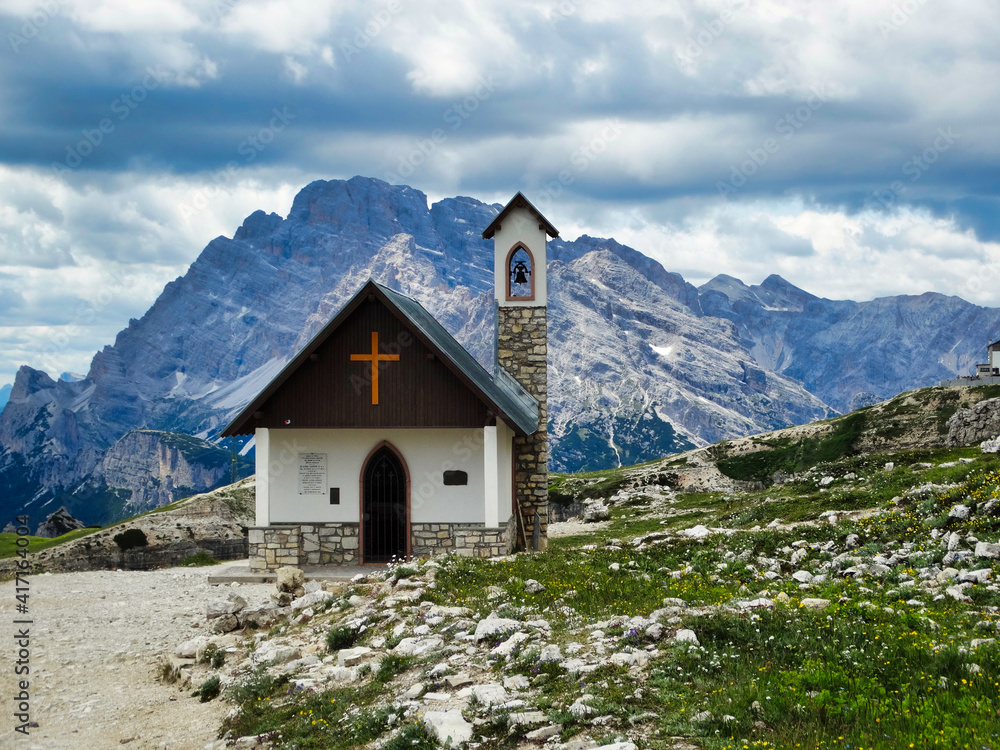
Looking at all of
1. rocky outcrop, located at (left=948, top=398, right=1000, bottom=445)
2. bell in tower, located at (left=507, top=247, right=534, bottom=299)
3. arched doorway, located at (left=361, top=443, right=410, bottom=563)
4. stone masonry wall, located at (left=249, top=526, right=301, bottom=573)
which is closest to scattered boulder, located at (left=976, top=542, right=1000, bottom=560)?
arched doorway, located at (left=361, top=443, right=410, bottom=563)

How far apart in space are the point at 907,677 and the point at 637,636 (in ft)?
11.0

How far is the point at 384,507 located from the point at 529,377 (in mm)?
7221

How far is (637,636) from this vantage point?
1071cm

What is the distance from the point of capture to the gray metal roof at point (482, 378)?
22234 mm

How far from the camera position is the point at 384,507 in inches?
944

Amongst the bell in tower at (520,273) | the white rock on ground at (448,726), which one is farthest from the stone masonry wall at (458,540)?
the white rock on ground at (448,726)

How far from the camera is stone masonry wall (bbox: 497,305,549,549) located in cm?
2775

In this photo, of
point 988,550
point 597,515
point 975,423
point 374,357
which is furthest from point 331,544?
point 975,423

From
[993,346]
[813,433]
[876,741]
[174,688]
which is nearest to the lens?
[876,741]

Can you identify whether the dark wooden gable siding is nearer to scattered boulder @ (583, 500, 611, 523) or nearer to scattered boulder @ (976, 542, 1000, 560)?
scattered boulder @ (976, 542, 1000, 560)

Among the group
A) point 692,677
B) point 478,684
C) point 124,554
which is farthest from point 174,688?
point 124,554

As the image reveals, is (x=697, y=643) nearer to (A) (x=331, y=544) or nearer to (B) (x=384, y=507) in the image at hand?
(B) (x=384, y=507)

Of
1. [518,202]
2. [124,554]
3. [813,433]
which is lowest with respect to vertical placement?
[124,554]

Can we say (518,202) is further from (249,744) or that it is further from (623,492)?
(623,492)
